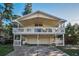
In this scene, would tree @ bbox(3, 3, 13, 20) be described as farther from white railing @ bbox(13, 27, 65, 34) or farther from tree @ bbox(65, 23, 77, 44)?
tree @ bbox(65, 23, 77, 44)

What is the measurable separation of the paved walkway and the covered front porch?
1.27ft

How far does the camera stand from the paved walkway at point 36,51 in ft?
38.2

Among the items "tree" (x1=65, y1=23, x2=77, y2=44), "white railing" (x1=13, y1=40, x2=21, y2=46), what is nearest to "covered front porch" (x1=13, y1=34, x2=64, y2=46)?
"white railing" (x1=13, y1=40, x2=21, y2=46)

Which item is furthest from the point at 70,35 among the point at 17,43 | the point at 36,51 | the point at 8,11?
the point at 8,11

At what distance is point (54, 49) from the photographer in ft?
40.4

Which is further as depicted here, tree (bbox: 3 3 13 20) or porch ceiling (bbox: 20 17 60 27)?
porch ceiling (bbox: 20 17 60 27)

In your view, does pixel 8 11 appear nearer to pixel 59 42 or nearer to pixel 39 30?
pixel 39 30

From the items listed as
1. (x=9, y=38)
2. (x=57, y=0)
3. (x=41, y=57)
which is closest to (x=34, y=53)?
(x=41, y=57)

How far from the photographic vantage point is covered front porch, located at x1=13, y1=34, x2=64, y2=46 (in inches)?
504

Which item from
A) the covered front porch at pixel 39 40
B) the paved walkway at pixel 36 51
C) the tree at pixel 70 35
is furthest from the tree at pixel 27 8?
the tree at pixel 70 35

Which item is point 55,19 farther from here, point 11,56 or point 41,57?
point 11,56

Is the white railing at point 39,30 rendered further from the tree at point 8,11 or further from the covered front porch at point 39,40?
the tree at point 8,11

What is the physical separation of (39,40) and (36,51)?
1066 mm

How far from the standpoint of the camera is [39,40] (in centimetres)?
1295
